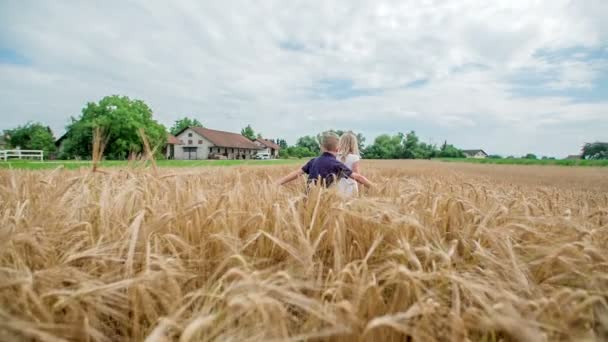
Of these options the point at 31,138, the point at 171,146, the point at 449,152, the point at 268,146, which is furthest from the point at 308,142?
the point at 31,138

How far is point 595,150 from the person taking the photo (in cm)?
5103

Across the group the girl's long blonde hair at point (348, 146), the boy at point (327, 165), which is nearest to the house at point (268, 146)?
the girl's long blonde hair at point (348, 146)

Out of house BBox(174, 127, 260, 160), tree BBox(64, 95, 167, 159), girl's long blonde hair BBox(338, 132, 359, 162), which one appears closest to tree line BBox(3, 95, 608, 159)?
tree BBox(64, 95, 167, 159)

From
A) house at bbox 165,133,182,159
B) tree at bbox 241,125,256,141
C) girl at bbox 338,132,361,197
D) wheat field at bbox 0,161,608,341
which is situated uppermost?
tree at bbox 241,125,256,141

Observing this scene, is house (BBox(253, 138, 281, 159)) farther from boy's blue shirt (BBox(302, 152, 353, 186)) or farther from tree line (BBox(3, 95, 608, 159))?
boy's blue shirt (BBox(302, 152, 353, 186))

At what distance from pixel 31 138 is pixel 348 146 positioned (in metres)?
68.0

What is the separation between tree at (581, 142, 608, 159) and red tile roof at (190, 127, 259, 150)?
2617 inches

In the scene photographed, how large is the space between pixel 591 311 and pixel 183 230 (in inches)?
58.9

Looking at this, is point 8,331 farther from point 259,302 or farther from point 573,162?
point 573,162

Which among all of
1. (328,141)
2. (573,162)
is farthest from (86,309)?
(573,162)

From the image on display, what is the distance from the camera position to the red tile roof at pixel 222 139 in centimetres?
6178

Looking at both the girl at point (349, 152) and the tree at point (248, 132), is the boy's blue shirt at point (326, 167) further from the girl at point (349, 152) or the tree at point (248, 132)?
the tree at point (248, 132)

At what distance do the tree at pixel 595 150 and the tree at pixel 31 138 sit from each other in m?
92.9

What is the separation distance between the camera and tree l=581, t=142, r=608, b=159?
1894 inches
